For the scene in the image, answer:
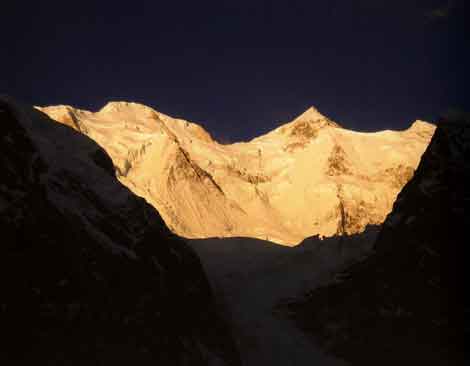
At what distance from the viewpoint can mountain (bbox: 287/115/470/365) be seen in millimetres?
79938

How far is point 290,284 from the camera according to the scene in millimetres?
101062

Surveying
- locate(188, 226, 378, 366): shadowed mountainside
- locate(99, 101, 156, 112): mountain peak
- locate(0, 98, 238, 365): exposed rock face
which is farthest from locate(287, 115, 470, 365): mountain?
locate(99, 101, 156, 112): mountain peak

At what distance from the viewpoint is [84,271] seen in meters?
60.5

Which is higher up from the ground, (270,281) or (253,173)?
(253,173)

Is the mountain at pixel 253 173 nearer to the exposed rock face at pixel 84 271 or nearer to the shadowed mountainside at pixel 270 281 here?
the shadowed mountainside at pixel 270 281

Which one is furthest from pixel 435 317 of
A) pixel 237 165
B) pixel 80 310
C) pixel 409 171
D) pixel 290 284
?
pixel 237 165

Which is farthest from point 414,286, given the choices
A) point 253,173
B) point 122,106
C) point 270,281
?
point 122,106

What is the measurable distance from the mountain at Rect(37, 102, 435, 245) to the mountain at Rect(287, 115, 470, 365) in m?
43.7

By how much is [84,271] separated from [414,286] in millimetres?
38544

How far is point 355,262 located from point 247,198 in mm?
63611

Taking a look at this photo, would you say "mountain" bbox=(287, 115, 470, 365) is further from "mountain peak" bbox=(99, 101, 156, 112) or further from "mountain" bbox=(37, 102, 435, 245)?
"mountain peak" bbox=(99, 101, 156, 112)

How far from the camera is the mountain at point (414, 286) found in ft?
262

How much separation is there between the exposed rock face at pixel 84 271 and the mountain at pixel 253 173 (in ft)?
168

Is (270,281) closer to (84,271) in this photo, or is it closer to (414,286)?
(414,286)
